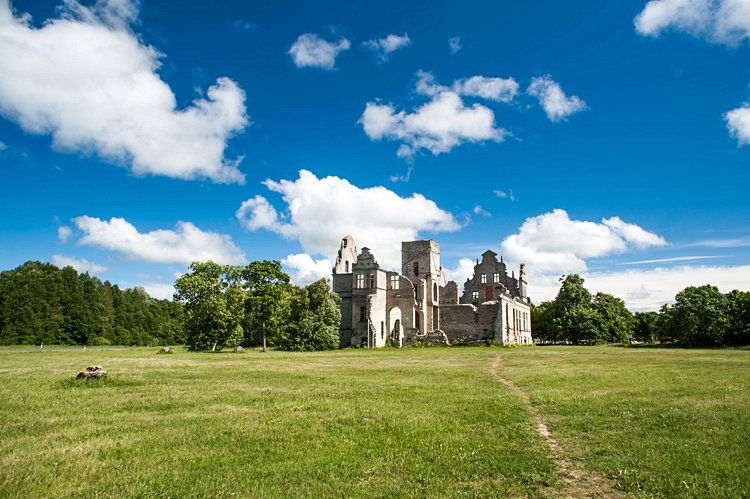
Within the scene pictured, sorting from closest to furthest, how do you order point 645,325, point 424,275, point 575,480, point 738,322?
point 575,480 → point 738,322 → point 424,275 → point 645,325

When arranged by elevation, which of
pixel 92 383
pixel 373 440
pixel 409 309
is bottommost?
pixel 373 440

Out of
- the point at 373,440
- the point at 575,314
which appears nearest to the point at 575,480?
the point at 373,440

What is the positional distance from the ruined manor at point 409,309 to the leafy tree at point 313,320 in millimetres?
4663

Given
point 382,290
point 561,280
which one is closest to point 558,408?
point 382,290

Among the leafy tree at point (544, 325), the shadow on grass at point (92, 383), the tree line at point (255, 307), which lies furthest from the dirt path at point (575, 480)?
the leafy tree at point (544, 325)

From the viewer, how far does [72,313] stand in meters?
80.8

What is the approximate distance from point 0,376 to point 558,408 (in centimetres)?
2255

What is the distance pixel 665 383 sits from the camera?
18547mm

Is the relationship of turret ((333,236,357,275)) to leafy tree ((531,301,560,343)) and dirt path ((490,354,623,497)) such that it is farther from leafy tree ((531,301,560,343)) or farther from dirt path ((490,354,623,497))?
dirt path ((490,354,623,497))

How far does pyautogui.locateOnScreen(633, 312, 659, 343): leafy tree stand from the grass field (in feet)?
273

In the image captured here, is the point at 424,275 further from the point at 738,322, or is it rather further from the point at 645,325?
the point at 645,325

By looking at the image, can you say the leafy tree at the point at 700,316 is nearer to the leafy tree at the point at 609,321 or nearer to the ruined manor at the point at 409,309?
the leafy tree at the point at 609,321

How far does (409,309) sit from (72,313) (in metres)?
58.4

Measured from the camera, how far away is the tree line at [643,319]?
5456 cm
